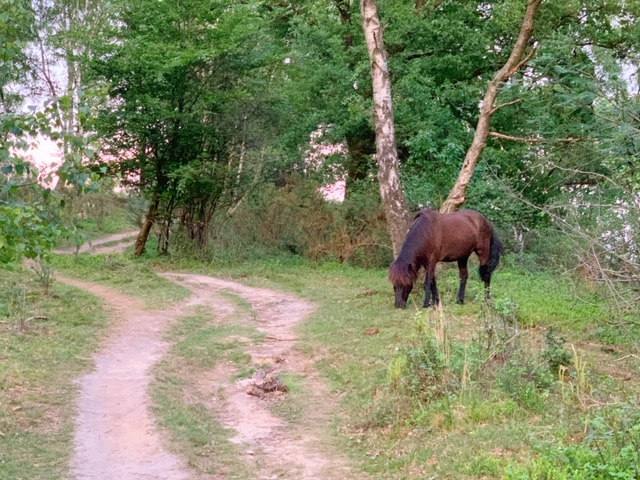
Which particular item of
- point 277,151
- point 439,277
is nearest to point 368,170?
point 277,151

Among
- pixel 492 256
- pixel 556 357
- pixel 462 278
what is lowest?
pixel 556 357

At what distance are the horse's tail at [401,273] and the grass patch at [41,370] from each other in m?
4.54

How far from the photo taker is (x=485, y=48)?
1822 centimetres

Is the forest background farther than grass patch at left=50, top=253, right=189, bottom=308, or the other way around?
the forest background

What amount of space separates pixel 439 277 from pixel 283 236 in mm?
8321

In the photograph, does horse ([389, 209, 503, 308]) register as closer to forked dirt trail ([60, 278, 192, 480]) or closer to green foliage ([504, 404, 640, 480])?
forked dirt trail ([60, 278, 192, 480])

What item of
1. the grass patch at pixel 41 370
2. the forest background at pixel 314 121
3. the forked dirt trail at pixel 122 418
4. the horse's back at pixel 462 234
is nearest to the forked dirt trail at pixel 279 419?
the forked dirt trail at pixel 122 418

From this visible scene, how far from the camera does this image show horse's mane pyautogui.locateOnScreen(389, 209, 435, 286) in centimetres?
1012

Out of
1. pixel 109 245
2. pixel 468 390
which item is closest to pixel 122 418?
pixel 468 390

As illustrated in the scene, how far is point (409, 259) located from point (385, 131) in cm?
315

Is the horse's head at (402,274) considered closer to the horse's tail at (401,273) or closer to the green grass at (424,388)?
the horse's tail at (401,273)

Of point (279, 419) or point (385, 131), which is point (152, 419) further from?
point (385, 131)

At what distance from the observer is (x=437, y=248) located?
10.4 metres

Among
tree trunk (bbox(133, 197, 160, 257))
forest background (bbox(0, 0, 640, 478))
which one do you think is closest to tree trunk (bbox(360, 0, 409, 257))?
forest background (bbox(0, 0, 640, 478))
